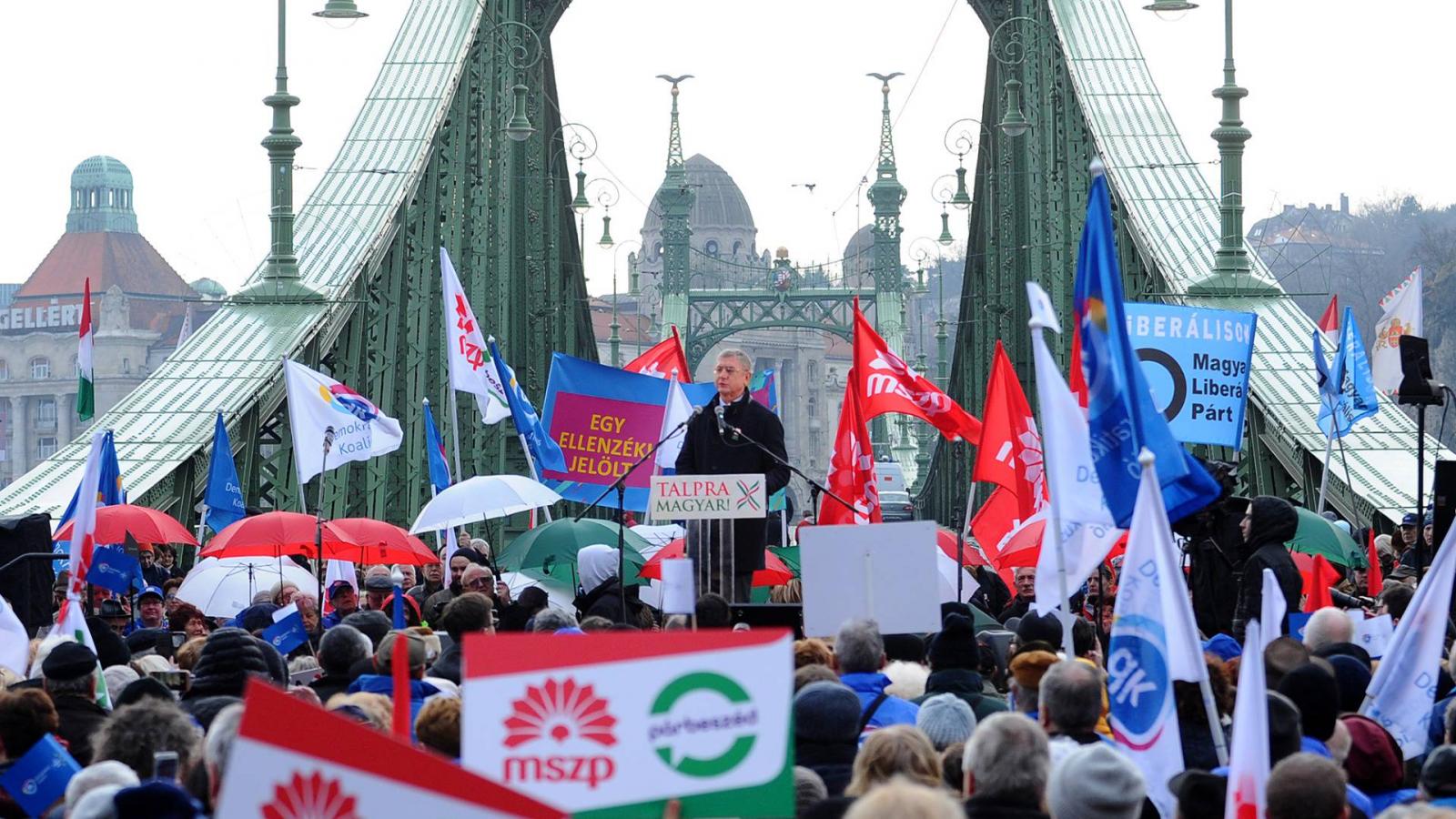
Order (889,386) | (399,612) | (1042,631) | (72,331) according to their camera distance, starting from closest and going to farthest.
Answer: (1042,631), (399,612), (889,386), (72,331)

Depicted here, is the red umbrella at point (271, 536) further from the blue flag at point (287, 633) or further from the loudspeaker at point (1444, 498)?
the loudspeaker at point (1444, 498)

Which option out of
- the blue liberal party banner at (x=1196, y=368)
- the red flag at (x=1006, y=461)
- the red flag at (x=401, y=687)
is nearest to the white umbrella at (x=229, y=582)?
the red flag at (x=1006, y=461)

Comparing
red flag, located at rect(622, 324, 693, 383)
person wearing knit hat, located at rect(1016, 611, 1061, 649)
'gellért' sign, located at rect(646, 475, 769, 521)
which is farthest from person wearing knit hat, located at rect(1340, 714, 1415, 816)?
red flag, located at rect(622, 324, 693, 383)

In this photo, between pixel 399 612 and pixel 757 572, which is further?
pixel 757 572

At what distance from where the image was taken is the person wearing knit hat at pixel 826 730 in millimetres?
7340

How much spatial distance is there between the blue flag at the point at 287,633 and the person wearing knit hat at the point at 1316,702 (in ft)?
17.2

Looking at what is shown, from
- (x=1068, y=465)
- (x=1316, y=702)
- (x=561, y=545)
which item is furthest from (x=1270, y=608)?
(x=561, y=545)

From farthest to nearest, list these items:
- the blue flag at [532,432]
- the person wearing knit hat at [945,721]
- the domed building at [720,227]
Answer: the domed building at [720,227], the blue flag at [532,432], the person wearing knit hat at [945,721]

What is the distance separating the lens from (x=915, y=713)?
841 cm

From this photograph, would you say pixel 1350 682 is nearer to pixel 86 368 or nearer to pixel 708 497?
pixel 708 497

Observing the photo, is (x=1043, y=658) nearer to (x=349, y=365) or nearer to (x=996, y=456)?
(x=996, y=456)

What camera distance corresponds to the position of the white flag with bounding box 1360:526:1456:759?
8125 mm

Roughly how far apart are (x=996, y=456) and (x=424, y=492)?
43.3ft

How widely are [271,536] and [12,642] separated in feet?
19.3
